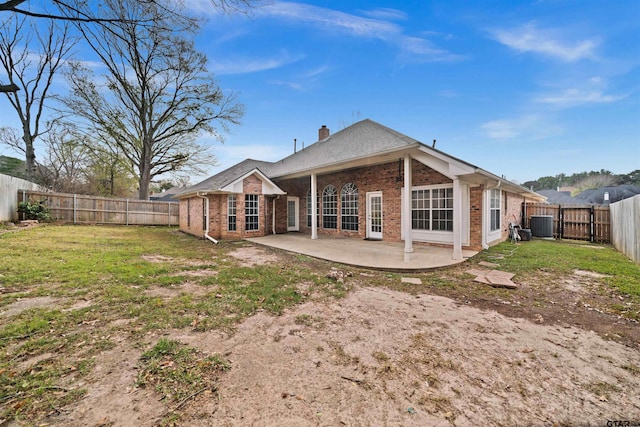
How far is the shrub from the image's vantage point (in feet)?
40.8

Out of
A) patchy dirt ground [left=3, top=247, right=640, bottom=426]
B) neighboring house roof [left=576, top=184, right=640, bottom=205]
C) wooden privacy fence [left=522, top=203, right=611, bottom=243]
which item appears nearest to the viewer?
patchy dirt ground [left=3, top=247, right=640, bottom=426]

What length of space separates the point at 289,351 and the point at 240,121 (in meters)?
21.9

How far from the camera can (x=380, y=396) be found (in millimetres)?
2027

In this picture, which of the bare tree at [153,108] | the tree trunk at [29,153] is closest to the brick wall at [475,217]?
the bare tree at [153,108]

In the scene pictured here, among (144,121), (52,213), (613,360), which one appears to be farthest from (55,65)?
(613,360)

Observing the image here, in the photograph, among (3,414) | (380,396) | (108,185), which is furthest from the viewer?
(108,185)

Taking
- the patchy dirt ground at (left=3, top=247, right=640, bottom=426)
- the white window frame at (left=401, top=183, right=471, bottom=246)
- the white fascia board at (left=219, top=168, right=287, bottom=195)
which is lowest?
the patchy dirt ground at (left=3, top=247, right=640, bottom=426)

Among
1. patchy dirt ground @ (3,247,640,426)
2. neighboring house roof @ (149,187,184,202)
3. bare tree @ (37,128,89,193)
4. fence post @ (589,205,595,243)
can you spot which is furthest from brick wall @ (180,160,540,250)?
neighboring house roof @ (149,187,184,202)

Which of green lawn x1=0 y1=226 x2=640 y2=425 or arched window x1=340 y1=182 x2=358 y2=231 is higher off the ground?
arched window x1=340 y1=182 x2=358 y2=231

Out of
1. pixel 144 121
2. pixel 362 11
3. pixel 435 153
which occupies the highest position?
pixel 144 121

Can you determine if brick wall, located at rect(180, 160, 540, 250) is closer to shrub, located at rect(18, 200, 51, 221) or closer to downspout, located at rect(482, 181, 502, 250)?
downspout, located at rect(482, 181, 502, 250)

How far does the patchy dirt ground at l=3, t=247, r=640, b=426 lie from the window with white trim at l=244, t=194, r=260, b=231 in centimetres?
848

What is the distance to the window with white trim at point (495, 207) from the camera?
9366mm

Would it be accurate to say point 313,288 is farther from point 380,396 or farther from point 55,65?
point 55,65
